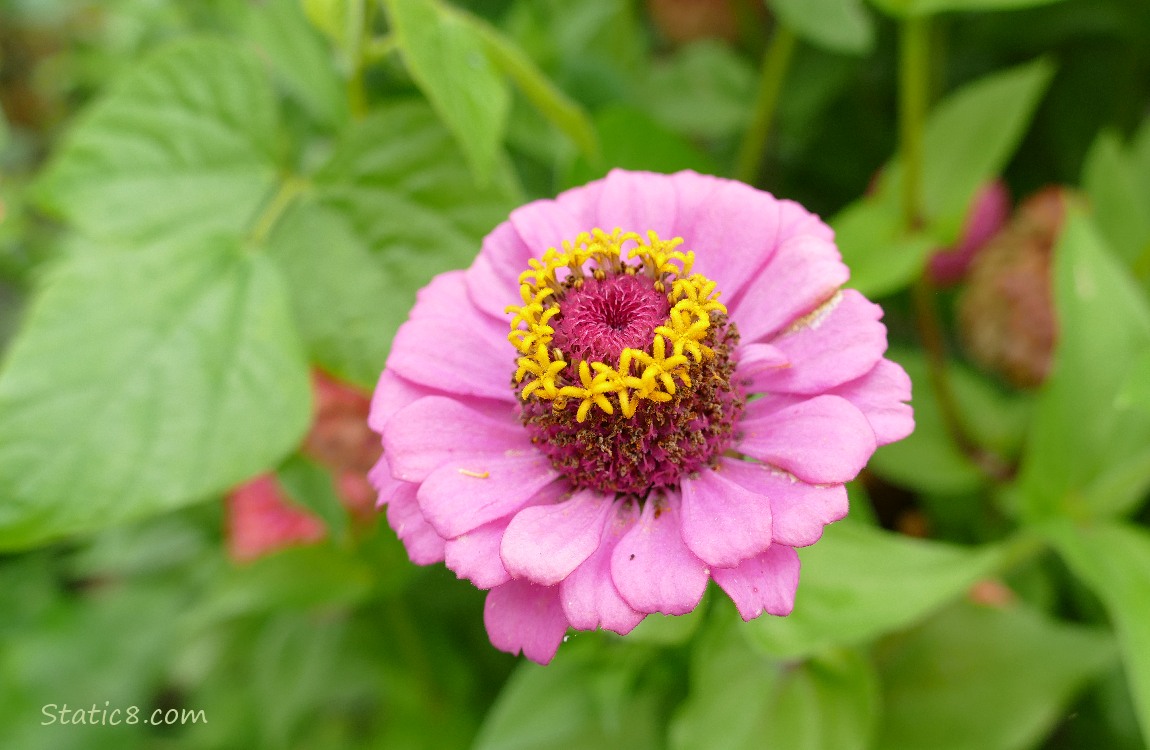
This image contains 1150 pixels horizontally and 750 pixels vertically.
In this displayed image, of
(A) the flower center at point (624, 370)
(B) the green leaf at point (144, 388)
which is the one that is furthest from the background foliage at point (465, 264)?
(A) the flower center at point (624, 370)

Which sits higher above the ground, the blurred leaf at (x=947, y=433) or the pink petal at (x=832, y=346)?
the pink petal at (x=832, y=346)

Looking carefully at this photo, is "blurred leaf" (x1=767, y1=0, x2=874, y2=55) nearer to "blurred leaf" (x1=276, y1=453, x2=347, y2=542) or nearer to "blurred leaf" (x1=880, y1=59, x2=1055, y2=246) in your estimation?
"blurred leaf" (x1=880, y1=59, x2=1055, y2=246)

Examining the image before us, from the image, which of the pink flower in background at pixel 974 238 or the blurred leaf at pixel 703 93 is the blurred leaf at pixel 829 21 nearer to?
the blurred leaf at pixel 703 93

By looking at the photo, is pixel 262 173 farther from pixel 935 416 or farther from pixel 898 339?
pixel 898 339

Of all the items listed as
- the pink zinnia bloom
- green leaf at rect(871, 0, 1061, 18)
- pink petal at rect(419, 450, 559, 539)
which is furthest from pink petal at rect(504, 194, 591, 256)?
green leaf at rect(871, 0, 1061, 18)

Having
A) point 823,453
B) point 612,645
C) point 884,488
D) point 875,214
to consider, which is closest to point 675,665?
point 612,645

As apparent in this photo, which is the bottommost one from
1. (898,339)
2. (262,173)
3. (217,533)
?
(217,533)

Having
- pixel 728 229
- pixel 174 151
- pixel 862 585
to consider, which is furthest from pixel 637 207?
pixel 174 151
